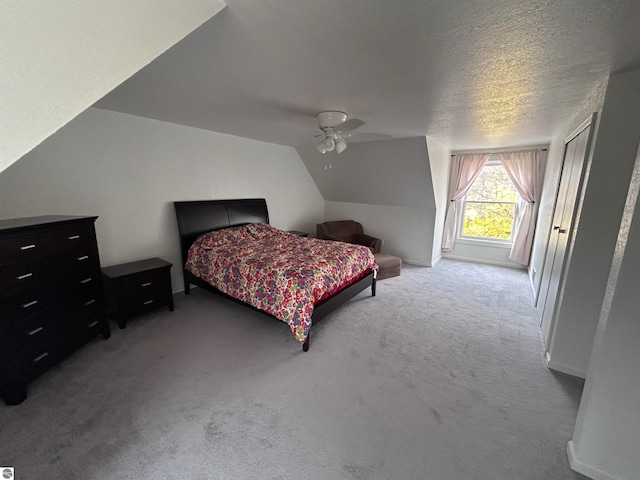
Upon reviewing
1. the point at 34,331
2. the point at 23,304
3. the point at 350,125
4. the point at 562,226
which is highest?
the point at 350,125

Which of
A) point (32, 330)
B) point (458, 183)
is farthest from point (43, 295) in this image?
point (458, 183)

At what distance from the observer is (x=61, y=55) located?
0.77 meters

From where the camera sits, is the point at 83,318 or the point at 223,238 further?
the point at 223,238

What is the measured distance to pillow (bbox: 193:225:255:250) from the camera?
347 centimetres

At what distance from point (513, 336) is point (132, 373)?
11.6ft

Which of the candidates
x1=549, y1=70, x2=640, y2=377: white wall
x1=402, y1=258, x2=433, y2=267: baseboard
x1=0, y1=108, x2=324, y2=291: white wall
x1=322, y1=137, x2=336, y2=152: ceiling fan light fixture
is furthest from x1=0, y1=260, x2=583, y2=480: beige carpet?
x1=402, y1=258, x2=433, y2=267: baseboard

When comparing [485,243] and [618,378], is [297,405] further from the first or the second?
[485,243]

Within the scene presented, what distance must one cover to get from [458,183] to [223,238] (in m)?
4.45

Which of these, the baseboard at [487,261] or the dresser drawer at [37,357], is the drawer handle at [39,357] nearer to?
the dresser drawer at [37,357]

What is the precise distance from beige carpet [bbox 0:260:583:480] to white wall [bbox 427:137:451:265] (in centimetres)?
236

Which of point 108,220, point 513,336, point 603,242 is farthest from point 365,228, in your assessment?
point 108,220

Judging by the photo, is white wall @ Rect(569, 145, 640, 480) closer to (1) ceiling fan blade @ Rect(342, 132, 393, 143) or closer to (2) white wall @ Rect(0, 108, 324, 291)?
(1) ceiling fan blade @ Rect(342, 132, 393, 143)

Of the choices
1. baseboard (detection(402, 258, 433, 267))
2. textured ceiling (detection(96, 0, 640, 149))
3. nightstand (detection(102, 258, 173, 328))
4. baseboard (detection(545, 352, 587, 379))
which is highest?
Answer: textured ceiling (detection(96, 0, 640, 149))

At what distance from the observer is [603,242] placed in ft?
6.47
